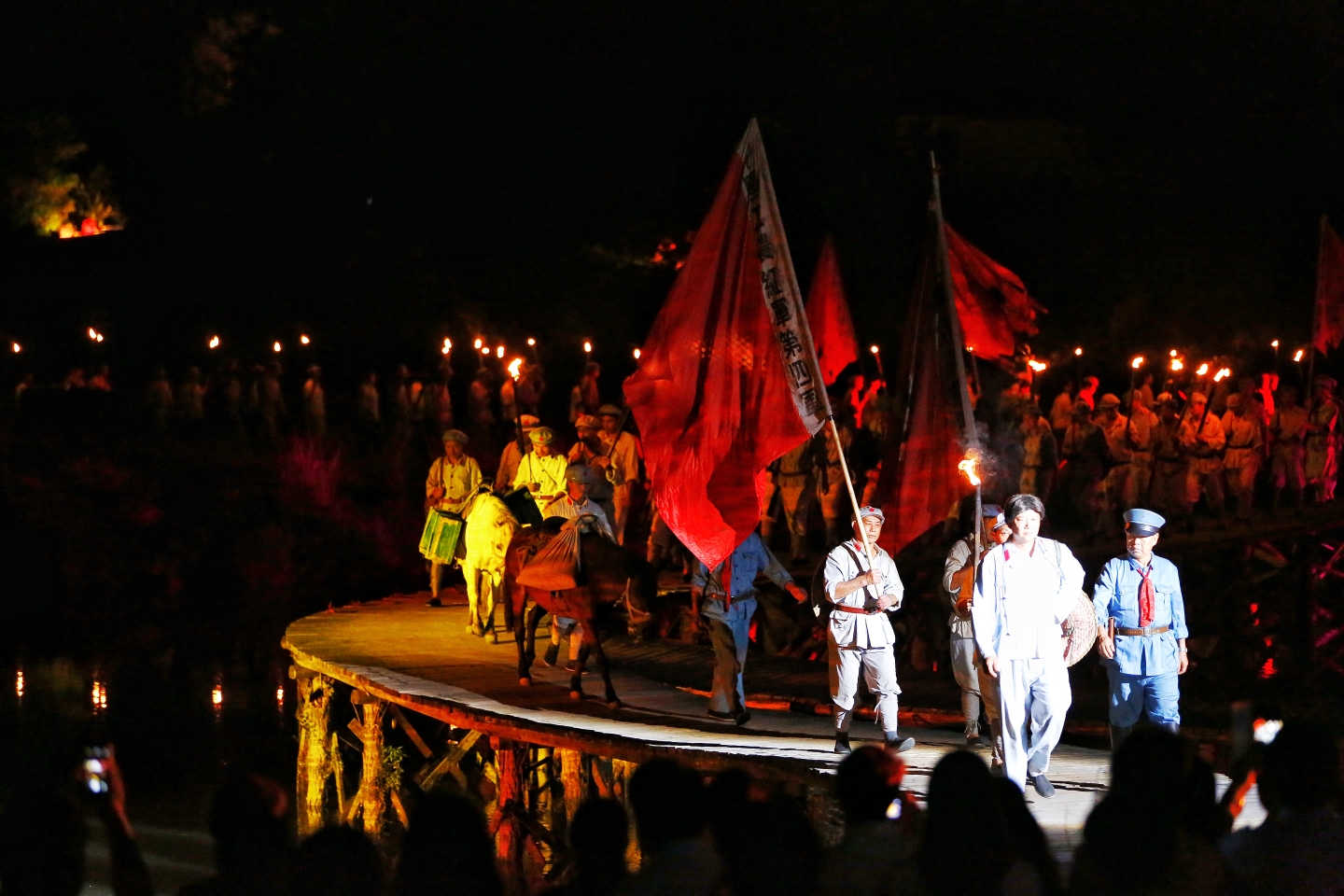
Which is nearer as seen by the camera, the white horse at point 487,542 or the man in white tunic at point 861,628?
the man in white tunic at point 861,628

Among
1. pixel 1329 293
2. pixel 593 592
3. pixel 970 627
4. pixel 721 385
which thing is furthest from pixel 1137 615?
pixel 1329 293

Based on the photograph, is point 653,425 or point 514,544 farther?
point 514,544

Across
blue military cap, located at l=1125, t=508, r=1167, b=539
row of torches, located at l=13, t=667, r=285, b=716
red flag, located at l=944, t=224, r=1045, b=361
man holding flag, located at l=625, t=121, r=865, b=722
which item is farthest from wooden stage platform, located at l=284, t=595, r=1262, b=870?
row of torches, located at l=13, t=667, r=285, b=716

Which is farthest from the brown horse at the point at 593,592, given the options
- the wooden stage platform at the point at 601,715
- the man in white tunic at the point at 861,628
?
the man in white tunic at the point at 861,628

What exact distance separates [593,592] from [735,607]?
1.86 meters

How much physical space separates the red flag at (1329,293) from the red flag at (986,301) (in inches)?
355

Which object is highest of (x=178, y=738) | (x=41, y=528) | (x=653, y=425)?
(x=653, y=425)

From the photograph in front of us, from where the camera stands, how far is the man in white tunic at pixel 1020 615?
9.17 metres

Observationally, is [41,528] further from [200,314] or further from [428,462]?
[200,314]

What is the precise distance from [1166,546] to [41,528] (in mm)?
16484

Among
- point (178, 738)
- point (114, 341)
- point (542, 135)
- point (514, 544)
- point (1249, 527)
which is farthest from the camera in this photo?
point (542, 135)

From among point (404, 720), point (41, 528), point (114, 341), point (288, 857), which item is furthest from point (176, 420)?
point (288, 857)

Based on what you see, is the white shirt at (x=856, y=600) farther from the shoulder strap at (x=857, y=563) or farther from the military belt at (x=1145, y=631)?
the military belt at (x=1145, y=631)

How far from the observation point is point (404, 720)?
15.6m
